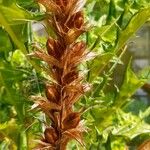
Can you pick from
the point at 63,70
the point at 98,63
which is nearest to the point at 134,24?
the point at 98,63

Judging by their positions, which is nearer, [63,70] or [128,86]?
[63,70]

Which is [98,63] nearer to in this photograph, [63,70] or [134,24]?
[134,24]

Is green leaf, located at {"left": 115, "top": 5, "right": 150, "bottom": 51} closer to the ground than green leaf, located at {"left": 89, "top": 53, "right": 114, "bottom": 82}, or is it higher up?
higher up

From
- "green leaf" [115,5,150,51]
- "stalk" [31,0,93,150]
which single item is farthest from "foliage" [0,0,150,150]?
"stalk" [31,0,93,150]

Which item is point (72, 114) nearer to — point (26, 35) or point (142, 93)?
point (26, 35)

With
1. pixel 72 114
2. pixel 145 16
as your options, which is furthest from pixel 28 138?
pixel 72 114

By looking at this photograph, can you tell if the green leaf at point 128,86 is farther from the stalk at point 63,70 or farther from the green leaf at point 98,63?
the stalk at point 63,70

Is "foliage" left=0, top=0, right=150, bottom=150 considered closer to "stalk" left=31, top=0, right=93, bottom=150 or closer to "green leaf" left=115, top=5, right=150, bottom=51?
"green leaf" left=115, top=5, right=150, bottom=51

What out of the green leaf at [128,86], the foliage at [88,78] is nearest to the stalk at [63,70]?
the foliage at [88,78]
